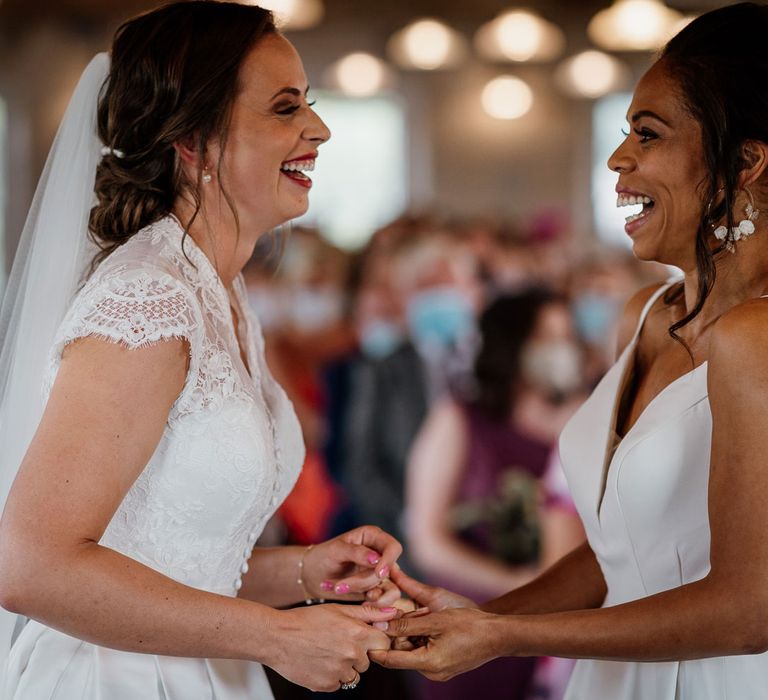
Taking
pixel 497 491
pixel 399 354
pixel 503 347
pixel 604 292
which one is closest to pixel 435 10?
pixel 604 292

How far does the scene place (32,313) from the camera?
1803 mm

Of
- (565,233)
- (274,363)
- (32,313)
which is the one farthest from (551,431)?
(565,233)

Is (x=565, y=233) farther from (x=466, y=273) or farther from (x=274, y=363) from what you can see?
(x=274, y=363)

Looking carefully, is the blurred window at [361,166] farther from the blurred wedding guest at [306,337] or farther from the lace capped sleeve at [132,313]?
the lace capped sleeve at [132,313]

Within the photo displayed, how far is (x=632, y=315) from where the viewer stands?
2.08m

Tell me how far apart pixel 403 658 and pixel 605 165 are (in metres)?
6.20

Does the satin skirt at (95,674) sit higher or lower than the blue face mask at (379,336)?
lower

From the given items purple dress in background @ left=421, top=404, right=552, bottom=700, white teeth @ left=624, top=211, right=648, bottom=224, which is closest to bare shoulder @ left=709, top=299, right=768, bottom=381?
white teeth @ left=624, top=211, right=648, bottom=224

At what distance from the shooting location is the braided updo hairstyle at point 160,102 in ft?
5.70

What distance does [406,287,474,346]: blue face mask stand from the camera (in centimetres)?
522

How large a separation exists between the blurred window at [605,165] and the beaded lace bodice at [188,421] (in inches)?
233

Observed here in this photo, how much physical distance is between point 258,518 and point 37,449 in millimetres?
465

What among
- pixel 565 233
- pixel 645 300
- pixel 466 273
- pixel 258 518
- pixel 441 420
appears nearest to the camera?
pixel 258 518

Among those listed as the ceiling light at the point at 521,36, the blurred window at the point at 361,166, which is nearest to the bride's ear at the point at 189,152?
the ceiling light at the point at 521,36
